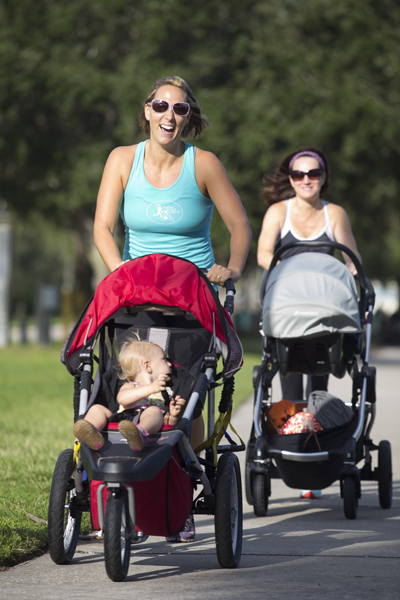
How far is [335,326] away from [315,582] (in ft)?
5.60

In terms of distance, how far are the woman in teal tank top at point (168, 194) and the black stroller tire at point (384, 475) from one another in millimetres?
1653

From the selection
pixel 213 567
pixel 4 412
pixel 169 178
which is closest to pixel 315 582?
pixel 213 567

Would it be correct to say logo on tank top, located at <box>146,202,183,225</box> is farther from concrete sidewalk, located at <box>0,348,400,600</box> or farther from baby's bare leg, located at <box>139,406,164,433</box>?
concrete sidewalk, located at <box>0,348,400,600</box>

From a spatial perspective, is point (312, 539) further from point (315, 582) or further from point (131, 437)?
point (131, 437)

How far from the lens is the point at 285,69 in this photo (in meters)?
21.2

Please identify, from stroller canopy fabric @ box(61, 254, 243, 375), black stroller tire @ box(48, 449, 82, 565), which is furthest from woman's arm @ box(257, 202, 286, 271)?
black stroller tire @ box(48, 449, 82, 565)

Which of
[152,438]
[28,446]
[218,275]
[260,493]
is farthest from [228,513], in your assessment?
[28,446]

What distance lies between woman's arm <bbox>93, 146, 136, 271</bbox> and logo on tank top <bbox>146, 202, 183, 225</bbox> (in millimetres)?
246

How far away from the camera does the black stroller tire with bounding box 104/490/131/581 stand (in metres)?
3.43

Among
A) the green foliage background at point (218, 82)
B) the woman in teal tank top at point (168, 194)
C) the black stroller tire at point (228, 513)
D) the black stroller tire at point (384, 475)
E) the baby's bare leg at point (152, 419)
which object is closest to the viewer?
the baby's bare leg at point (152, 419)

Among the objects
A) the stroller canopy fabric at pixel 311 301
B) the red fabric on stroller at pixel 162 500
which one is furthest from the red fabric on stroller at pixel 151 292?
the stroller canopy fabric at pixel 311 301

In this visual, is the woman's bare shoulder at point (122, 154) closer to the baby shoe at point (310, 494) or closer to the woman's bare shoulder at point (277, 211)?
the woman's bare shoulder at point (277, 211)

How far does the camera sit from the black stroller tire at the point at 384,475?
5.34m

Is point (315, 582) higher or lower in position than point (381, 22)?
lower
